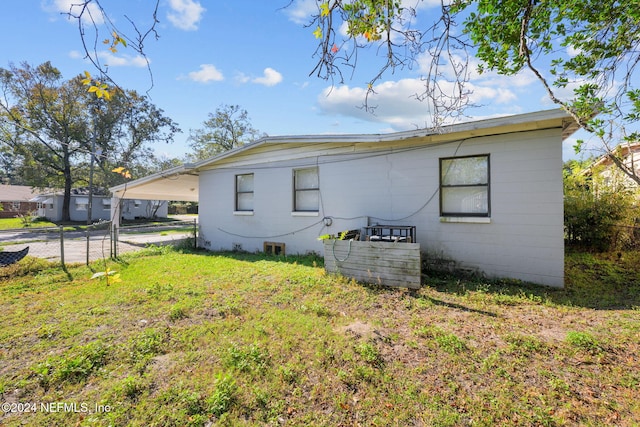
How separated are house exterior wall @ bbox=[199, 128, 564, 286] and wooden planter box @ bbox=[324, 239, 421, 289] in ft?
5.14

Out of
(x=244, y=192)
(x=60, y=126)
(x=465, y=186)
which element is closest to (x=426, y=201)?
(x=465, y=186)

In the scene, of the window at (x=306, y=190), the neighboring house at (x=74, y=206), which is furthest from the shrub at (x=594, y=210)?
the neighboring house at (x=74, y=206)

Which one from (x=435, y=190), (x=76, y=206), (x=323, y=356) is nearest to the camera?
(x=323, y=356)

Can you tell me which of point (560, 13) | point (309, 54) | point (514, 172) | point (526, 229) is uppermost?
point (560, 13)

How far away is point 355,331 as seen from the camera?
349 centimetres

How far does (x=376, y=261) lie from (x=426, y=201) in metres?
2.03

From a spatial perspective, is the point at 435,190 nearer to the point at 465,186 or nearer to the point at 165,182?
the point at 465,186

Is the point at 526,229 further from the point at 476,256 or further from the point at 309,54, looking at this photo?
the point at 309,54

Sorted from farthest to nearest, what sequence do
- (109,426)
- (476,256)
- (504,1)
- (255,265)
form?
1. (255,265)
2. (476,256)
3. (504,1)
4. (109,426)

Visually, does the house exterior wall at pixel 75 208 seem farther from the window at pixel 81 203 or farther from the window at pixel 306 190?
the window at pixel 306 190

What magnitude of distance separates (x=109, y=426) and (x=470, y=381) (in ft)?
9.57

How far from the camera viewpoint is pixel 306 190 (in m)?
8.23

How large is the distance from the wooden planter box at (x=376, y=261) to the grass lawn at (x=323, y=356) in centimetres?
34

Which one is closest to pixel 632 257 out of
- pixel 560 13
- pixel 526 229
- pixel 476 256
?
pixel 526 229
